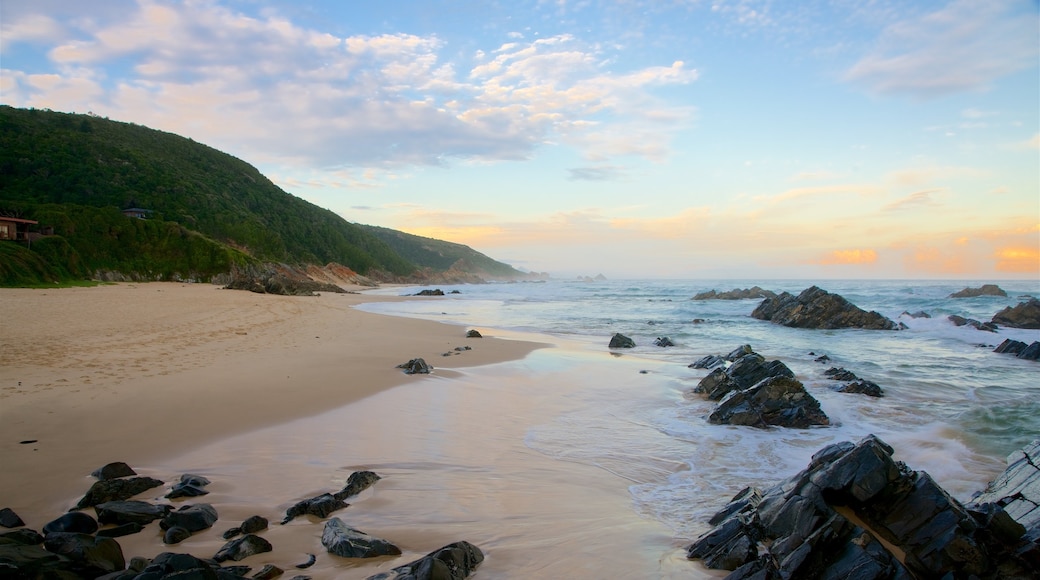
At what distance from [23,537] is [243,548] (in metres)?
1.35

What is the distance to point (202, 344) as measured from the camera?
12273mm

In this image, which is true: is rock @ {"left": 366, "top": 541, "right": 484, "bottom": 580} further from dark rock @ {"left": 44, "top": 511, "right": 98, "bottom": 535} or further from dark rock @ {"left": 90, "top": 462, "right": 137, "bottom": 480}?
dark rock @ {"left": 90, "top": 462, "right": 137, "bottom": 480}

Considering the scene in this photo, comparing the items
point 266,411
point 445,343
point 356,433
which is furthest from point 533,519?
point 445,343

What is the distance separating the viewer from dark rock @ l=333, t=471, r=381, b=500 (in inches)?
190

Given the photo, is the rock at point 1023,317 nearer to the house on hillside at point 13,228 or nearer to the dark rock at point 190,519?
the dark rock at point 190,519

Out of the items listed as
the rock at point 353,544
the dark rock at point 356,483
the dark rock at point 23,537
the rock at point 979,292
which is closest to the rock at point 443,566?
the rock at point 353,544

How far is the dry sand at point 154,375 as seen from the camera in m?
5.54

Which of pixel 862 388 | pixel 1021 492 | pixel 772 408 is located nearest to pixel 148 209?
pixel 772 408

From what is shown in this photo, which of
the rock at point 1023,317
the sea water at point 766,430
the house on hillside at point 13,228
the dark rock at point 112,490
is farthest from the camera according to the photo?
the house on hillside at point 13,228

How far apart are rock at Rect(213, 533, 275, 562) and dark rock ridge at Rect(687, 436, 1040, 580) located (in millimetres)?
3298

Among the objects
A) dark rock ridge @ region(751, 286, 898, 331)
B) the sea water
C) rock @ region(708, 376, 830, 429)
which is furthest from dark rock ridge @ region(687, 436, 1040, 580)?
dark rock ridge @ region(751, 286, 898, 331)

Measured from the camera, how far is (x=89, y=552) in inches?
123

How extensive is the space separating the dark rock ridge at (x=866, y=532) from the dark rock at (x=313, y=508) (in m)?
3.06

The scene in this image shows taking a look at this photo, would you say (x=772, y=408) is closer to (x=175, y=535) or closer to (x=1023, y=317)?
(x=175, y=535)
